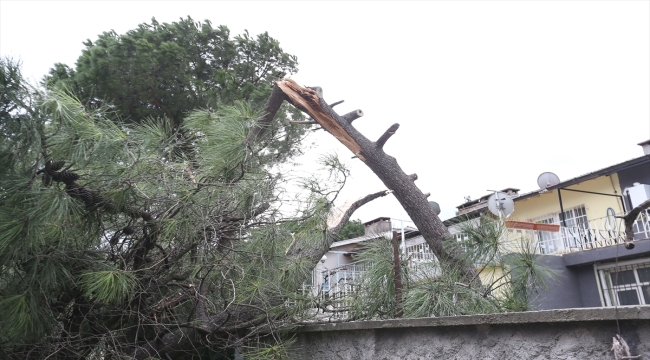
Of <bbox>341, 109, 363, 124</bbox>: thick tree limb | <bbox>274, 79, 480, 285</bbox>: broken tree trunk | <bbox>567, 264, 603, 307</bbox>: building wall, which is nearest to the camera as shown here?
<bbox>274, 79, 480, 285</bbox>: broken tree trunk

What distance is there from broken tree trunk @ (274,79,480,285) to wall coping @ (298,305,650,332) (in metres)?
2.15

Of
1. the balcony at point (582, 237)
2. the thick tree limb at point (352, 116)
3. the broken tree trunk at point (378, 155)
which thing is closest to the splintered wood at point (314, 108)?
the broken tree trunk at point (378, 155)

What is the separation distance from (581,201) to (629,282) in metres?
→ 3.14

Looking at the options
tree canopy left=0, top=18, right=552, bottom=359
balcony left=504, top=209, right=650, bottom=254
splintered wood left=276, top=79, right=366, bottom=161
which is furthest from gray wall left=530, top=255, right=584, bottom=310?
tree canopy left=0, top=18, right=552, bottom=359

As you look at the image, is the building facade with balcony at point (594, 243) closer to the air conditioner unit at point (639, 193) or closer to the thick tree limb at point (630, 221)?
the air conditioner unit at point (639, 193)

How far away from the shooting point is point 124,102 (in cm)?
680

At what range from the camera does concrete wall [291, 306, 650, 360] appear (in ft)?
5.97

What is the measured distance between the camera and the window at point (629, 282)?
8.52 m

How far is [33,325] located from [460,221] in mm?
2706

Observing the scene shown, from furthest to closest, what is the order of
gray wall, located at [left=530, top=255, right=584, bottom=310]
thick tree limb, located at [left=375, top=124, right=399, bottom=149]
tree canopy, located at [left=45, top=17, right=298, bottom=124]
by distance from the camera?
gray wall, located at [left=530, top=255, right=584, bottom=310] → tree canopy, located at [left=45, top=17, right=298, bottom=124] → thick tree limb, located at [left=375, top=124, right=399, bottom=149]

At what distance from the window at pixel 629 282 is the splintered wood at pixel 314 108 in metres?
5.60

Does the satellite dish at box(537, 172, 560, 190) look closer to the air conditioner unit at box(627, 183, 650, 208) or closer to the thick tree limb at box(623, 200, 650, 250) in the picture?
the air conditioner unit at box(627, 183, 650, 208)

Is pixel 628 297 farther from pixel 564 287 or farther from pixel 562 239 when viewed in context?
pixel 562 239

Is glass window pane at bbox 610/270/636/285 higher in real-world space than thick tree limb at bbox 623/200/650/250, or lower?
higher
